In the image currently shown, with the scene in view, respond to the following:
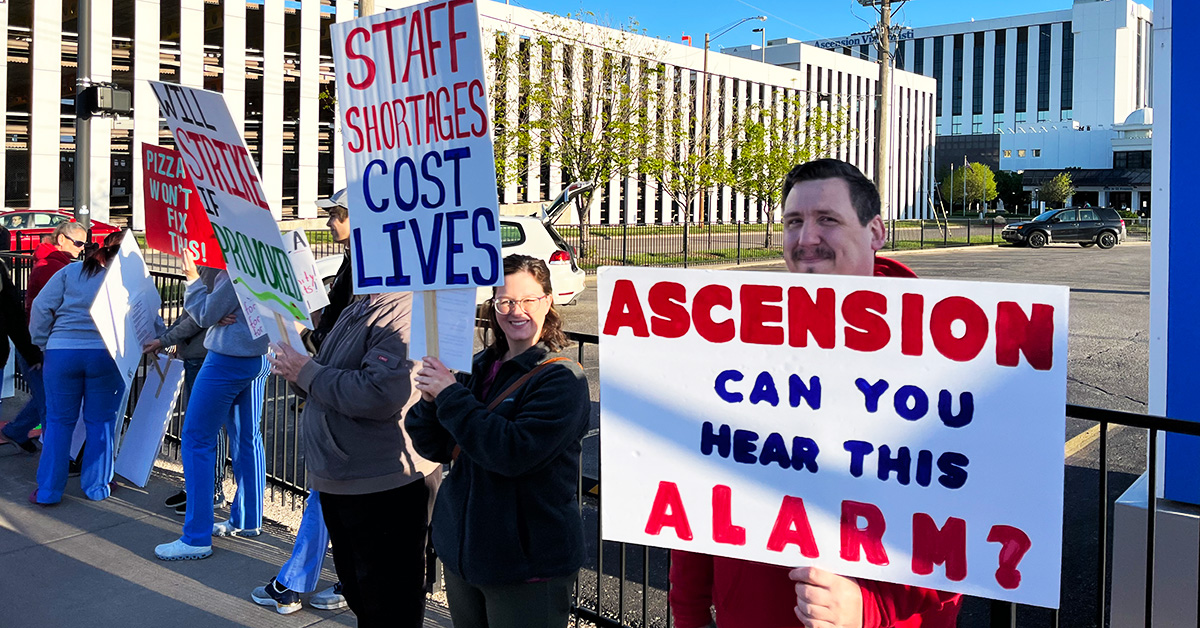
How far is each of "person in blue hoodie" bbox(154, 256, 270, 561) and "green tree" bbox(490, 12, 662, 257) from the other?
2473 cm

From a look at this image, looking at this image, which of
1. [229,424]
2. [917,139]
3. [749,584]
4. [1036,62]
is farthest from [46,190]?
[1036,62]

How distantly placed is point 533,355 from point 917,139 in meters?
102

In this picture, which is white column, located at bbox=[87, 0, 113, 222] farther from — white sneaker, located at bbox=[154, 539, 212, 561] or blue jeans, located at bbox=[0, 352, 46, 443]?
white sneaker, located at bbox=[154, 539, 212, 561]

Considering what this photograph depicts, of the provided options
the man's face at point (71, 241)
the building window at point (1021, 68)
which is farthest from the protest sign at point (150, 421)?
the building window at point (1021, 68)

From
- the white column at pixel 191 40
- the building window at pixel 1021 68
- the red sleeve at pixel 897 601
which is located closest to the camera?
the red sleeve at pixel 897 601

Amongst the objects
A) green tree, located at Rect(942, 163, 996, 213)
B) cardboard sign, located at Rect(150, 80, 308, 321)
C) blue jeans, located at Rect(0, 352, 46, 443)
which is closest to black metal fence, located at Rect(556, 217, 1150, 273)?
blue jeans, located at Rect(0, 352, 46, 443)

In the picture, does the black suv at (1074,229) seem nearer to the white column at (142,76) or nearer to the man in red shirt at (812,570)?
the white column at (142,76)

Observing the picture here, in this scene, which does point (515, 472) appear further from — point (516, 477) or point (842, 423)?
point (842, 423)

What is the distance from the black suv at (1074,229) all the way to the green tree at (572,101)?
18.9 m

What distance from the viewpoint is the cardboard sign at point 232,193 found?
3.77m

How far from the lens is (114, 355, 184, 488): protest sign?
20.4 feet

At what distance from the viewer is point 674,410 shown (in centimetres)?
231

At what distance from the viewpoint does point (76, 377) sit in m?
6.42

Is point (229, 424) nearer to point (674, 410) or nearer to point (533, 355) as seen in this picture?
point (533, 355)
